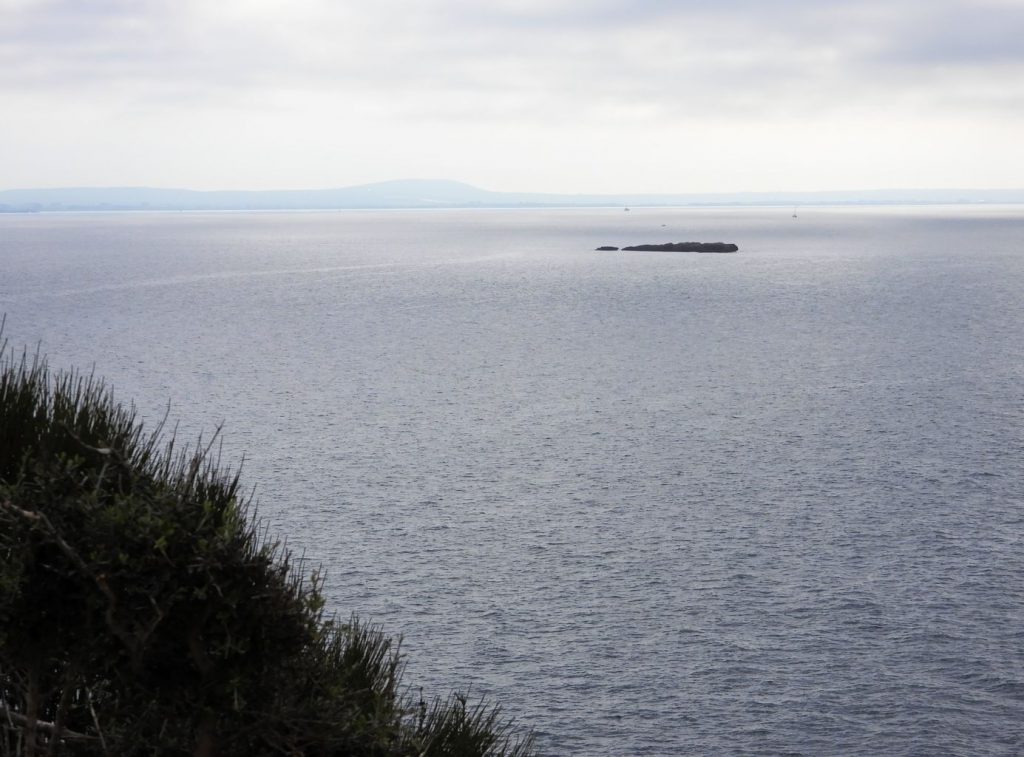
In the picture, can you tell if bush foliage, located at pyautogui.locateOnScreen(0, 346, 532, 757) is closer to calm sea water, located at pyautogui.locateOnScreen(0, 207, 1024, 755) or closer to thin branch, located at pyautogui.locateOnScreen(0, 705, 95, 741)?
thin branch, located at pyautogui.locateOnScreen(0, 705, 95, 741)

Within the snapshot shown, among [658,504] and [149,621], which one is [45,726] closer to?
[149,621]

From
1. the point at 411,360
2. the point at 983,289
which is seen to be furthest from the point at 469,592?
the point at 983,289

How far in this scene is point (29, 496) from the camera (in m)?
11.6

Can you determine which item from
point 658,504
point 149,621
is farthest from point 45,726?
point 658,504

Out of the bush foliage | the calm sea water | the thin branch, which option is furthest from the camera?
the calm sea water

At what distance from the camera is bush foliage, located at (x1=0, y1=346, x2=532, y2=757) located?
1123 cm

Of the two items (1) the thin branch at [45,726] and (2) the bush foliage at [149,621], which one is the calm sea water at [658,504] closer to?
(1) the thin branch at [45,726]

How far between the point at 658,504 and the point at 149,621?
3979 centimetres

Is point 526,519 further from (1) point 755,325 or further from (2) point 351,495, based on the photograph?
(1) point 755,325

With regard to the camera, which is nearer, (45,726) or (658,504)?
(45,726)

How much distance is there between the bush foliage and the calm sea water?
9.43 metres

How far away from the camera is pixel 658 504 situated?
49.8 meters

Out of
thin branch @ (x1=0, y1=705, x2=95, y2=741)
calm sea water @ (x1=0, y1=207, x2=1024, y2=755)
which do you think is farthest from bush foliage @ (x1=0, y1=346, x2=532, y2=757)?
calm sea water @ (x1=0, y1=207, x2=1024, y2=755)

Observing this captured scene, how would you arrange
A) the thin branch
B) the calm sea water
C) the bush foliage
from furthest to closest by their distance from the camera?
the calm sea water < the thin branch < the bush foliage
